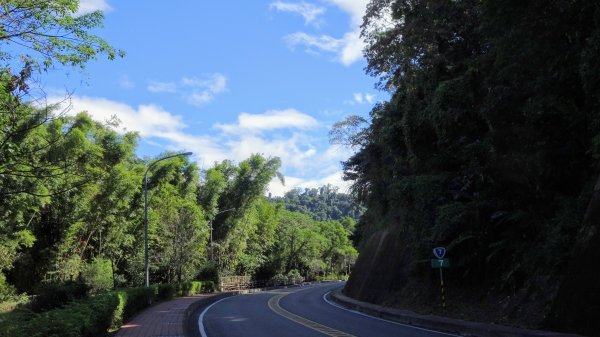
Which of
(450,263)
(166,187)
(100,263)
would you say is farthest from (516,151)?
(166,187)

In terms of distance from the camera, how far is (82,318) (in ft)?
31.6

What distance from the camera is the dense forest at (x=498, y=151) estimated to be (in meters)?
12.3

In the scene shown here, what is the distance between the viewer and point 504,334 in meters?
11.6

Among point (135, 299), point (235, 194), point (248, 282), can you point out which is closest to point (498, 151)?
point (135, 299)

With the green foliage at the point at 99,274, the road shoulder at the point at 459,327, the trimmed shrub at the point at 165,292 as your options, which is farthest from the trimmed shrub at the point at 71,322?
the green foliage at the point at 99,274

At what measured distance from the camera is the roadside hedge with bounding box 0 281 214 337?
24.0 feet

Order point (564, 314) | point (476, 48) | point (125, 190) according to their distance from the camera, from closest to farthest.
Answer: point (564, 314)
point (476, 48)
point (125, 190)

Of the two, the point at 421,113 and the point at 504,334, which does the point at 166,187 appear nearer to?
the point at 421,113

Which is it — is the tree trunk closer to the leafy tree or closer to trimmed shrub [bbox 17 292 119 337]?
trimmed shrub [bbox 17 292 119 337]

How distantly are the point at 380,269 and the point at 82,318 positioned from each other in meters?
20.7

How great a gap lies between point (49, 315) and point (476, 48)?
1711 cm

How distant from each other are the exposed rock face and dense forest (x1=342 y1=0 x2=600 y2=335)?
27 centimetres

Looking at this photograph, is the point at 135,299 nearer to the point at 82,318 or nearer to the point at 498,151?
the point at 82,318

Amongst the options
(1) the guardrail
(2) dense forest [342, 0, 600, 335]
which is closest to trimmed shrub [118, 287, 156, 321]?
(2) dense forest [342, 0, 600, 335]
